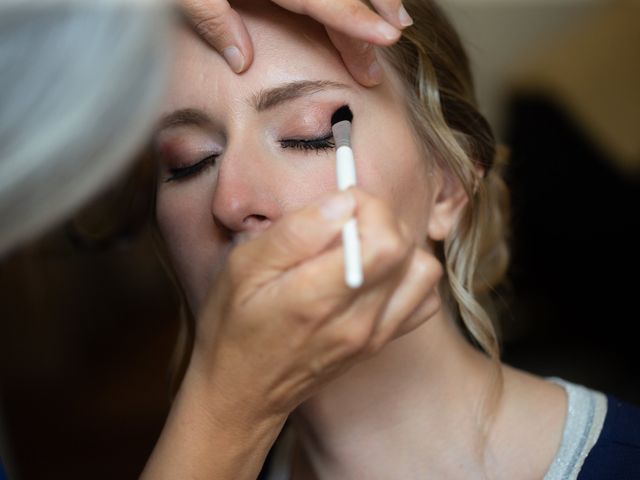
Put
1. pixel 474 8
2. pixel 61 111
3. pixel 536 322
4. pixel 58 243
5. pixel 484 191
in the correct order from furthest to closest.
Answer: pixel 474 8
pixel 536 322
pixel 58 243
pixel 484 191
pixel 61 111

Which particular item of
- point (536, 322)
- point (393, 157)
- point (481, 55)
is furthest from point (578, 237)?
point (393, 157)

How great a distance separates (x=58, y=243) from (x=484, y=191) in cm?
106

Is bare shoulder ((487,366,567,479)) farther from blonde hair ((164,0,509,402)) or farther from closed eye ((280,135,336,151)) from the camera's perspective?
closed eye ((280,135,336,151))

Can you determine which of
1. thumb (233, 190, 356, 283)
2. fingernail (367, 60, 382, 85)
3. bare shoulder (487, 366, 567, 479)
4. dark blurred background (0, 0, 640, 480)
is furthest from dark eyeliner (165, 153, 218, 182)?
dark blurred background (0, 0, 640, 480)

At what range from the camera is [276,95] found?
1.03 metres

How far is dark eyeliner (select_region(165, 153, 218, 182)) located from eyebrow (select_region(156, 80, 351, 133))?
0.05 m

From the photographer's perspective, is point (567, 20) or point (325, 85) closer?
point (325, 85)

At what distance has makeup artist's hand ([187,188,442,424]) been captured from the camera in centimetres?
71

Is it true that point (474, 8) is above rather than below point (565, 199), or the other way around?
above

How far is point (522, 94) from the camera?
3322 millimetres

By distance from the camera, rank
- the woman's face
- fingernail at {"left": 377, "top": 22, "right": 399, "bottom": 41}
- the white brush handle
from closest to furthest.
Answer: the white brush handle → fingernail at {"left": 377, "top": 22, "right": 399, "bottom": 41} → the woman's face

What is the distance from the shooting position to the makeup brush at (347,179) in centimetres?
68

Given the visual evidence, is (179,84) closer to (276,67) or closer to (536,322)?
(276,67)

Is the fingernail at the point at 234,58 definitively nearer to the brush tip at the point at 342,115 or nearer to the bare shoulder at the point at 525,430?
the brush tip at the point at 342,115
